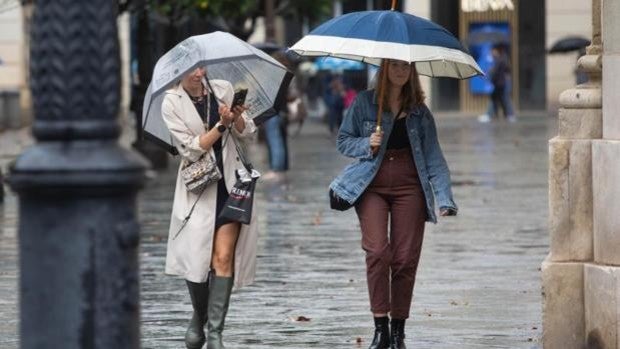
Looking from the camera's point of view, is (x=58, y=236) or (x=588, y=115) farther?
(x=588, y=115)

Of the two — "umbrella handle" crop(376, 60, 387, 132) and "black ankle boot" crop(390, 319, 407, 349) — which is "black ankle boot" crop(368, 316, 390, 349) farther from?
"umbrella handle" crop(376, 60, 387, 132)

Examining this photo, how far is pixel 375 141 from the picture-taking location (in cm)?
916

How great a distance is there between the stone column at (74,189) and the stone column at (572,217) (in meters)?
4.57

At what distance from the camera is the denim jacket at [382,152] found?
9250 mm

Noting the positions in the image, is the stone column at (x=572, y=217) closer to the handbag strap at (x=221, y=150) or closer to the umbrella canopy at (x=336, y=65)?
the handbag strap at (x=221, y=150)

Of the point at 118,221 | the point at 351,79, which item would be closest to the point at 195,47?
the point at 118,221

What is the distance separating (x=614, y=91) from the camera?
855 centimetres

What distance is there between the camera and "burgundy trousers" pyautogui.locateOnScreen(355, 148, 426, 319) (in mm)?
9281

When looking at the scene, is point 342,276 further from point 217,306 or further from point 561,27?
point 561,27

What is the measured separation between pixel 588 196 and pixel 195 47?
2.11 metres

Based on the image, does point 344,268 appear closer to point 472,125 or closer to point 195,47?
point 195,47

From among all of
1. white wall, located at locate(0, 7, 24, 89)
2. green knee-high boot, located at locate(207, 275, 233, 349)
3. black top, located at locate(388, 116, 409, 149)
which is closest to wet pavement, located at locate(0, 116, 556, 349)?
green knee-high boot, located at locate(207, 275, 233, 349)

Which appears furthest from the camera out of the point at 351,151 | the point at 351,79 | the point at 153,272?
the point at 351,79

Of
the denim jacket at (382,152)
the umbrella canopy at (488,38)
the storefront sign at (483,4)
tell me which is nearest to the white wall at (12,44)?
the umbrella canopy at (488,38)
